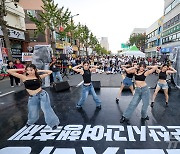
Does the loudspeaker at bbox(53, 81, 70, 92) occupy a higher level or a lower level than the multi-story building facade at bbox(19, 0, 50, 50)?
lower

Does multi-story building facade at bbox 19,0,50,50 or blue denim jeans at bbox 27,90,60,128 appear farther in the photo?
multi-story building facade at bbox 19,0,50,50

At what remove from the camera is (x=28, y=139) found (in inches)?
139

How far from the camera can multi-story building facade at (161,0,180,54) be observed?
3046 centimetres

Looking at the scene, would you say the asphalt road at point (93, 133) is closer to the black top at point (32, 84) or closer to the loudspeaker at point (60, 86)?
the black top at point (32, 84)

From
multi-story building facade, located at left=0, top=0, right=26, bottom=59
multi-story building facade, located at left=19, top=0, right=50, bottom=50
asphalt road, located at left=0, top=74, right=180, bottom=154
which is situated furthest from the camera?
multi-story building facade, located at left=19, top=0, right=50, bottom=50

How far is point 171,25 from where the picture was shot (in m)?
34.1

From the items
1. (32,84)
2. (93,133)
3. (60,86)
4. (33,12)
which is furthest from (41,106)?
(33,12)

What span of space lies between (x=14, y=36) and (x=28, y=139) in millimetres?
17578

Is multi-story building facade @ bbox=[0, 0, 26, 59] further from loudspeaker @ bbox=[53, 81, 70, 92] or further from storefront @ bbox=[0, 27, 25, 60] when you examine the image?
loudspeaker @ bbox=[53, 81, 70, 92]

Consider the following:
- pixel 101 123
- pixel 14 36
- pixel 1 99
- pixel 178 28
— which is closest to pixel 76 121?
pixel 101 123

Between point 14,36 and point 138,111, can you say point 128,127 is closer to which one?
point 138,111

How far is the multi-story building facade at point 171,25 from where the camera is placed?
3046 centimetres

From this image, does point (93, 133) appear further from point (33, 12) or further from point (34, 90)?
point (33, 12)

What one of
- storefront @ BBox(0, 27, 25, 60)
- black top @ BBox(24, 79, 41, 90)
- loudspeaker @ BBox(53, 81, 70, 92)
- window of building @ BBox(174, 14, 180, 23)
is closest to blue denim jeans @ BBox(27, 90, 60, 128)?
black top @ BBox(24, 79, 41, 90)
